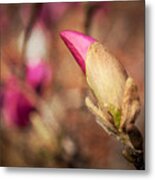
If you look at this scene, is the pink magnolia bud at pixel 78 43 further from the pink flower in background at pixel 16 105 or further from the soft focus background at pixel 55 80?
the pink flower in background at pixel 16 105

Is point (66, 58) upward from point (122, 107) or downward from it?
upward

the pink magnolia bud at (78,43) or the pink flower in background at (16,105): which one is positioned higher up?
the pink magnolia bud at (78,43)

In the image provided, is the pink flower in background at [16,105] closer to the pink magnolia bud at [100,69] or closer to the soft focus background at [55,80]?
the soft focus background at [55,80]

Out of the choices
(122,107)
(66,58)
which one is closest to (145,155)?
(122,107)

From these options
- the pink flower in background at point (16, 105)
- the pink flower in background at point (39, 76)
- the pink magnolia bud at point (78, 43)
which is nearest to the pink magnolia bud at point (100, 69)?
the pink magnolia bud at point (78, 43)

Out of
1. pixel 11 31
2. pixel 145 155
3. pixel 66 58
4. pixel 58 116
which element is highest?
pixel 11 31

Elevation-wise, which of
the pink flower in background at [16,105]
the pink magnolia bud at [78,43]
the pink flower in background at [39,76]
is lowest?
the pink flower in background at [16,105]

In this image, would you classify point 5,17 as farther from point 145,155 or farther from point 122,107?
point 145,155

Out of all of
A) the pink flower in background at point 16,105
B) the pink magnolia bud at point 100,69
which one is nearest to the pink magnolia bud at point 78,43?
the pink magnolia bud at point 100,69

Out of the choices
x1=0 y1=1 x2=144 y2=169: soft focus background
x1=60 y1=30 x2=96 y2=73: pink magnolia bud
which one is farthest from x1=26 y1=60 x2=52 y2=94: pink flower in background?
x1=60 y1=30 x2=96 y2=73: pink magnolia bud
